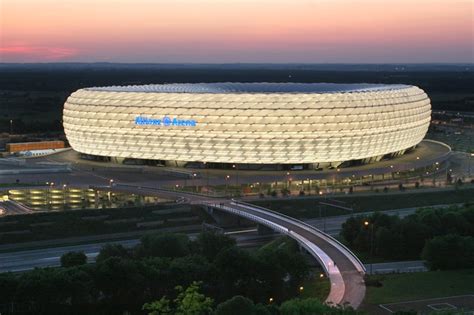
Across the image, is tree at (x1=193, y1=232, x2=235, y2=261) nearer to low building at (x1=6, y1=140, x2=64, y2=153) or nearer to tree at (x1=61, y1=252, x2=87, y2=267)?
tree at (x1=61, y1=252, x2=87, y2=267)

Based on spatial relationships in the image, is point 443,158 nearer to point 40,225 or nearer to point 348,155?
point 348,155

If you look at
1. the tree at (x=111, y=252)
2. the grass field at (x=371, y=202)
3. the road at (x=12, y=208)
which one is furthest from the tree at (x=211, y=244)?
the road at (x=12, y=208)

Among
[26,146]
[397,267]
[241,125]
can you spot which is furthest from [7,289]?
[26,146]

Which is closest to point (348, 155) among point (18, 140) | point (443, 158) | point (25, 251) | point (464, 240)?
point (443, 158)

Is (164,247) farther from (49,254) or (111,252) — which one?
(49,254)

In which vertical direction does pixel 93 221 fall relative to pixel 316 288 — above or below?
above
